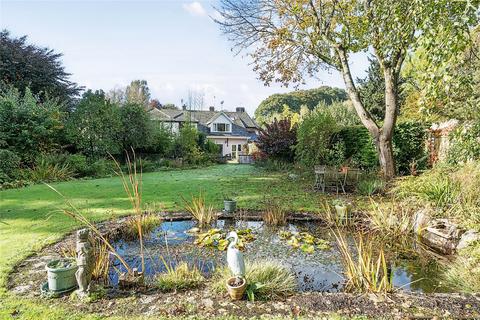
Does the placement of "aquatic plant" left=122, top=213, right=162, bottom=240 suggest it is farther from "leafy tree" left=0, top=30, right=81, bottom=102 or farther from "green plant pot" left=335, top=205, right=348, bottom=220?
"leafy tree" left=0, top=30, right=81, bottom=102

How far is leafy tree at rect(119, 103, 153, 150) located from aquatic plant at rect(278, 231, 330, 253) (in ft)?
51.9

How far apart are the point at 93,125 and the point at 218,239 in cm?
1444

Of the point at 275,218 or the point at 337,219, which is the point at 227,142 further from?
the point at 337,219

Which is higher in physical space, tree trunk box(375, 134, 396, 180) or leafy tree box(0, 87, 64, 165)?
leafy tree box(0, 87, 64, 165)

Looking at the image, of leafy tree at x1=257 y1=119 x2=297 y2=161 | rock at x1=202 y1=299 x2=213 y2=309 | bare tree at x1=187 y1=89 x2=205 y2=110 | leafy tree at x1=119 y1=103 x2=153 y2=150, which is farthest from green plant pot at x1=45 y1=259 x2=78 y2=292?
bare tree at x1=187 y1=89 x2=205 y2=110

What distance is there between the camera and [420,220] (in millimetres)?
5609

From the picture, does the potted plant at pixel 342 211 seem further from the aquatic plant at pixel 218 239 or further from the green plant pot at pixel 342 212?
the aquatic plant at pixel 218 239

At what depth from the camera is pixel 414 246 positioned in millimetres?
5250

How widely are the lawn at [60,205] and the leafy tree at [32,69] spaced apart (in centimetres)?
1310

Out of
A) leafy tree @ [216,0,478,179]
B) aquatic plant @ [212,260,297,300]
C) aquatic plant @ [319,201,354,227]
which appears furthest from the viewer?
leafy tree @ [216,0,478,179]

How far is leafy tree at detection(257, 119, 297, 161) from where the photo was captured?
1833 cm

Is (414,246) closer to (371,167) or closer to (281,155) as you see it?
(371,167)

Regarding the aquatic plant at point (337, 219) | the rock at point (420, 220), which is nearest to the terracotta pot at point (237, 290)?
the aquatic plant at point (337, 219)

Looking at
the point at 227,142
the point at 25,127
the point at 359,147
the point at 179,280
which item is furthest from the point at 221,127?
the point at 179,280
